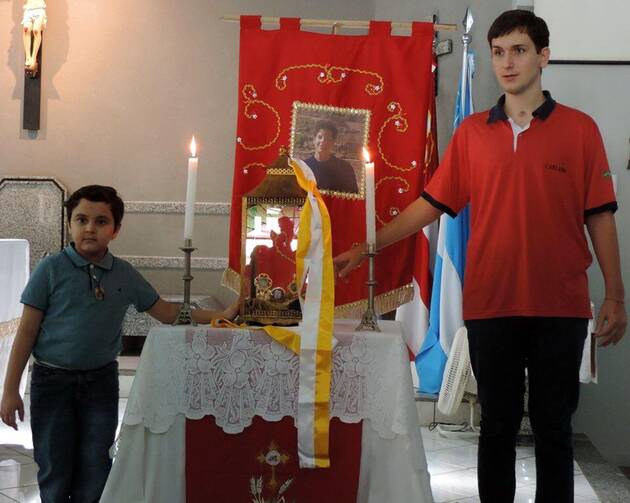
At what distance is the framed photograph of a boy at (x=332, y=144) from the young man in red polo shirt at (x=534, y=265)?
0.73 metres

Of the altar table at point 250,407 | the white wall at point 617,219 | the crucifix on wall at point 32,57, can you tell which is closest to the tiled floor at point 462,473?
the white wall at point 617,219

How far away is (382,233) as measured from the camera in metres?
2.81

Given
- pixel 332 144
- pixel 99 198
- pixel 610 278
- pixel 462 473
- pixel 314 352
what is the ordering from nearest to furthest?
pixel 314 352, pixel 610 278, pixel 99 198, pixel 332 144, pixel 462 473

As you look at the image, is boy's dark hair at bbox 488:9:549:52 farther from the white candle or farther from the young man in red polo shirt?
the white candle

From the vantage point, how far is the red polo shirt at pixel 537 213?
8.17 ft

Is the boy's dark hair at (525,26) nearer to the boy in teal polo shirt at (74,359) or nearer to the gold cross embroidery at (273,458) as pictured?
the boy in teal polo shirt at (74,359)

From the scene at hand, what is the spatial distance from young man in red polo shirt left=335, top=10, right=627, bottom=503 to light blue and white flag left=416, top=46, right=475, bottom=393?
2.38 meters

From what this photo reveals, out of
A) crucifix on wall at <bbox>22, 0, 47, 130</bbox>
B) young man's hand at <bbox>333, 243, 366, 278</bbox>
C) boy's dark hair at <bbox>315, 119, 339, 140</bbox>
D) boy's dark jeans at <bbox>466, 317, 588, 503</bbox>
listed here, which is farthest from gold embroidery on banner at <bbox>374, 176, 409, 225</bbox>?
crucifix on wall at <bbox>22, 0, 47, 130</bbox>

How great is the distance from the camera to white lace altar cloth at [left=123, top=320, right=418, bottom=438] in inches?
96.9

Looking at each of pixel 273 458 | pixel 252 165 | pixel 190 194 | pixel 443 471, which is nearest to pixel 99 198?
pixel 190 194

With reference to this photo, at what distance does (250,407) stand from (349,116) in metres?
1.25

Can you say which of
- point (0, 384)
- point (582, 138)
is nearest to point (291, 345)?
point (582, 138)

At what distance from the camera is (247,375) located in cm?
247

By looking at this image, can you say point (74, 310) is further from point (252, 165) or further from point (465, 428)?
point (465, 428)
